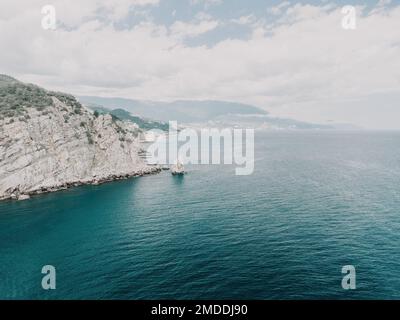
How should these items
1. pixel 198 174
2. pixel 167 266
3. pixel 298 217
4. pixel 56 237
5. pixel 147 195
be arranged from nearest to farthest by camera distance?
pixel 167 266, pixel 56 237, pixel 298 217, pixel 147 195, pixel 198 174

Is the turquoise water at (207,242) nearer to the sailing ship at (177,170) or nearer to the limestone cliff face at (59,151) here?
the limestone cliff face at (59,151)

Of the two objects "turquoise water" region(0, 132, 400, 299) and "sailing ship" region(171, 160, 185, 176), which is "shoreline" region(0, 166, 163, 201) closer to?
"turquoise water" region(0, 132, 400, 299)

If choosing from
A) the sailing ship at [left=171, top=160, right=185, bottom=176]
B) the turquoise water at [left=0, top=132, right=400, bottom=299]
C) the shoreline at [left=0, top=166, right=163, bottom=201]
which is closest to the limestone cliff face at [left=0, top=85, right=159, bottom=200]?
the shoreline at [left=0, top=166, right=163, bottom=201]
